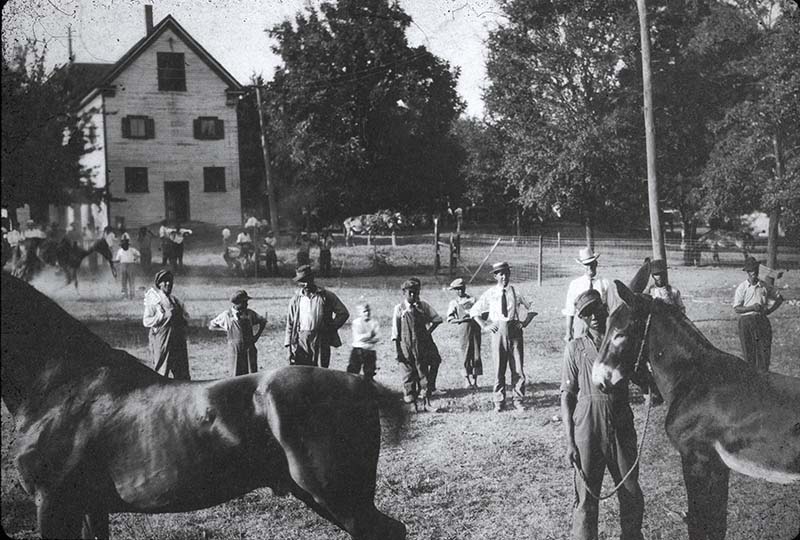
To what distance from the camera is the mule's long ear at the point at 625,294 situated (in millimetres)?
3973

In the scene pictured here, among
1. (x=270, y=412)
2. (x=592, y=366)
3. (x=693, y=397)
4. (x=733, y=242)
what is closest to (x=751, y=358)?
(x=733, y=242)

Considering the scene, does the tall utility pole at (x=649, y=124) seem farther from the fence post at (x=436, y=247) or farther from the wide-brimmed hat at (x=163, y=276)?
the wide-brimmed hat at (x=163, y=276)

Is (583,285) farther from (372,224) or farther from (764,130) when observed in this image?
(372,224)

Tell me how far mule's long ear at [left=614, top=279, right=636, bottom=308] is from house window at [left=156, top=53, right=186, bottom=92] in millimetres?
4381

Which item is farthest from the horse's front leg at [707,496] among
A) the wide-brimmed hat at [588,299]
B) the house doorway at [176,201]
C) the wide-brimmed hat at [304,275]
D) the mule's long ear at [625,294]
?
the house doorway at [176,201]

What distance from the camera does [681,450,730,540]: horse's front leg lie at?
3951 mm

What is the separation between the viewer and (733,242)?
31.5 ft

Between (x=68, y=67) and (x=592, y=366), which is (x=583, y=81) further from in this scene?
(x=68, y=67)

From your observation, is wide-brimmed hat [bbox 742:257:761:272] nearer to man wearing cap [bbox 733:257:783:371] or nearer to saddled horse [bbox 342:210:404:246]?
man wearing cap [bbox 733:257:783:371]

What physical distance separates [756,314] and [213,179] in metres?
6.22

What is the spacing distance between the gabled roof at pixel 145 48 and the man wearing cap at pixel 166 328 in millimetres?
2022

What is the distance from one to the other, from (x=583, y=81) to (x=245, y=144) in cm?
503

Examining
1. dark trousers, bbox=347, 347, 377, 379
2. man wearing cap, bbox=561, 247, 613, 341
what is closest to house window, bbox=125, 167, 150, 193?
dark trousers, bbox=347, 347, 377, 379

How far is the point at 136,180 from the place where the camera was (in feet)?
18.4
